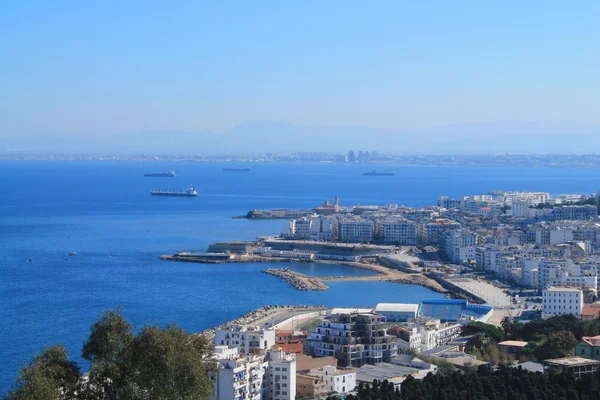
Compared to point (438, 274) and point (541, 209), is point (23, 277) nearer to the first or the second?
point (438, 274)

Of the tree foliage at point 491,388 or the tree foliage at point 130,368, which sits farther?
the tree foliage at point 491,388

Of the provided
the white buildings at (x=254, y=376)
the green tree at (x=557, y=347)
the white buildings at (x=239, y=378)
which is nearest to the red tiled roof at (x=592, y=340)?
the green tree at (x=557, y=347)

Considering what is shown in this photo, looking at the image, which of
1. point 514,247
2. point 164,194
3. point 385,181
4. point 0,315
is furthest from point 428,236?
point 385,181

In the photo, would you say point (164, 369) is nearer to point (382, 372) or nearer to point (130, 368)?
point (130, 368)

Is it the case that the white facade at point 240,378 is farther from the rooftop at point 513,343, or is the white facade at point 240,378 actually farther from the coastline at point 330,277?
the coastline at point 330,277

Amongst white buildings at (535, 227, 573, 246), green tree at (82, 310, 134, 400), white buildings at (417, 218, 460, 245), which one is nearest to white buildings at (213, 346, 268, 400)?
green tree at (82, 310, 134, 400)

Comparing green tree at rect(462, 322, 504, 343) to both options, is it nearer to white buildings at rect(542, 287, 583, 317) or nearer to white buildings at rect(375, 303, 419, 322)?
white buildings at rect(375, 303, 419, 322)
